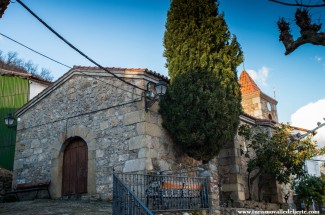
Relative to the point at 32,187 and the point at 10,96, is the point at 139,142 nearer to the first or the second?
the point at 32,187

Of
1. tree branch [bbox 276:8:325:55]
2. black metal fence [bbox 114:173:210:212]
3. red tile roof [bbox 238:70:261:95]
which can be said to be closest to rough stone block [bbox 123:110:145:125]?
black metal fence [bbox 114:173:210:212]

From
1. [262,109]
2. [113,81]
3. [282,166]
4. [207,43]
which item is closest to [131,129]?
[113,81]

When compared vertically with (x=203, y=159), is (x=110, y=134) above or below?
above

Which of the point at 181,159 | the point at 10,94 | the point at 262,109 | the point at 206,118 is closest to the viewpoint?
the point at 206,118

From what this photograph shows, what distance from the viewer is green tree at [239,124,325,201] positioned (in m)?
10.7

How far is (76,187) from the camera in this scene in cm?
965

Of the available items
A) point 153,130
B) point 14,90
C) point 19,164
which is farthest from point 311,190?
point 14,90

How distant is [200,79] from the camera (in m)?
9.01

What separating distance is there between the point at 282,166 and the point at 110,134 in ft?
19.2

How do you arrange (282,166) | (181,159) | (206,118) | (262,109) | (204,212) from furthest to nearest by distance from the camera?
1. (262,109)
2. (282,166)
3. (181,159)
4. (206,118)
5. (204,212)

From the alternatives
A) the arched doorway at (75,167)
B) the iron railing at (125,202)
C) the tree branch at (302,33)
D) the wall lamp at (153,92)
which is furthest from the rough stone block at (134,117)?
the tree branch at (302,33)

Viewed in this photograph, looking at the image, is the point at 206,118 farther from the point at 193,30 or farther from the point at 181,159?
the point at 193,30

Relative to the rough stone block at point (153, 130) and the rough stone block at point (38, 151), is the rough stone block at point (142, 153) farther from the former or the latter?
the rough stone block at point (38, 151)

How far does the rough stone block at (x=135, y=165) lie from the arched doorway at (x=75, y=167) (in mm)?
1673
